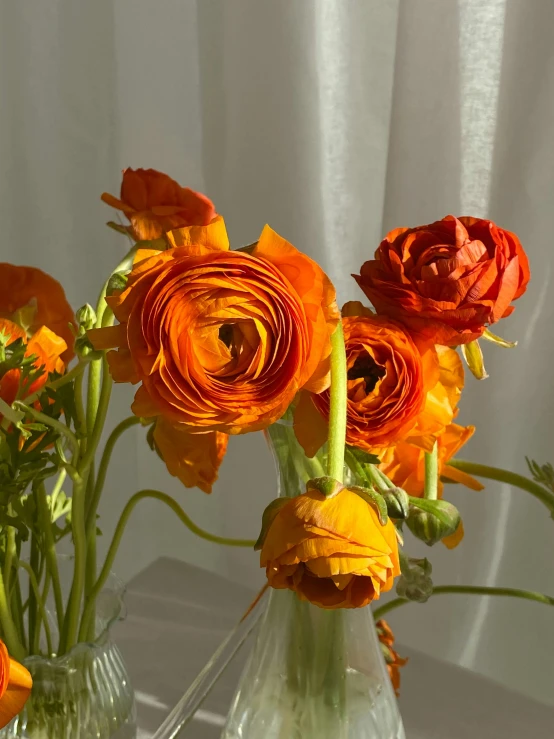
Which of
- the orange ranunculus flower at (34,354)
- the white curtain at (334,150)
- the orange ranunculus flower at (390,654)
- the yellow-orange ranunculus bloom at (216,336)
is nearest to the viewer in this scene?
the yellow-orange ranunculus bloom at (216,336)

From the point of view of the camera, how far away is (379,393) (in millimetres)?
391

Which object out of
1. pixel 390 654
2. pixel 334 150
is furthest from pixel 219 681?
pixel 334 150

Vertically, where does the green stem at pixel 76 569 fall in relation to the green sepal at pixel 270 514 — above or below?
below

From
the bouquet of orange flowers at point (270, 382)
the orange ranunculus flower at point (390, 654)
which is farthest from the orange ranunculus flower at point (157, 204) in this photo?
the orange ranunculus flower at point (390, 654)

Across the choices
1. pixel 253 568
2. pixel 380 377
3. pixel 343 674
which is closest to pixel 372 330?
pixel 380 377

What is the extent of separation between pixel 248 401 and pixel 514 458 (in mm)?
577

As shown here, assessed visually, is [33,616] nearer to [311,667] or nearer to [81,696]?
[81,696]

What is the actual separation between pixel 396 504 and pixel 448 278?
4.4 inches

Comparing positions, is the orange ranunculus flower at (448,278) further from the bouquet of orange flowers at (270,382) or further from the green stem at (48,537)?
the green stem at (48,537)

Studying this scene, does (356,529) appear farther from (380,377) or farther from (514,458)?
(514,458)

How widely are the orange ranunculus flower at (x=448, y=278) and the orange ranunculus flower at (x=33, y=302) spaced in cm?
18

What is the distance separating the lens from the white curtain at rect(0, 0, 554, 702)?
0.74 m

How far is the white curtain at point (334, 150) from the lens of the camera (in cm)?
74

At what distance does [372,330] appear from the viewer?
0.40m
